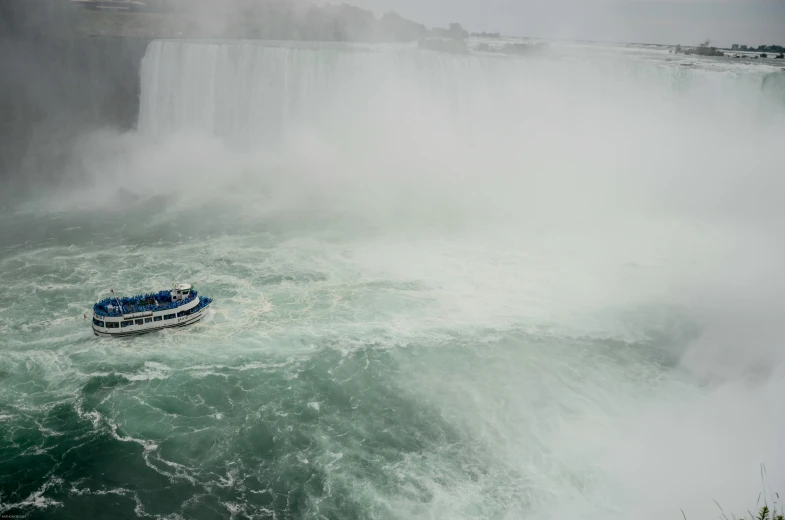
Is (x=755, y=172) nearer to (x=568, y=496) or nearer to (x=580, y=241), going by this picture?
(x=580, y=241)

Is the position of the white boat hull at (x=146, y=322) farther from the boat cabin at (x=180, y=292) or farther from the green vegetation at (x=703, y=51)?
the green vegetation at (x=703, y=51)

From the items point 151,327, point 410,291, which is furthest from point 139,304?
point 410,291

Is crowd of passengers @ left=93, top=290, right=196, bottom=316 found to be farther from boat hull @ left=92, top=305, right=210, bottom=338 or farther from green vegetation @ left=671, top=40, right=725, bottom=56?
green vegetation @ left=671, top=40, right=725, bottom=56

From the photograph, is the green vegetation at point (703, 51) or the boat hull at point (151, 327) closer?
the boat hull at point (151, 327)

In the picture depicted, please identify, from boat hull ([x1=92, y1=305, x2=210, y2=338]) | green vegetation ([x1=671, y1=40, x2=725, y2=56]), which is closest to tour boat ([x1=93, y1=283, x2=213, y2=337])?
boat hull ([x1=92, y1=305, x2=210, y2=338])

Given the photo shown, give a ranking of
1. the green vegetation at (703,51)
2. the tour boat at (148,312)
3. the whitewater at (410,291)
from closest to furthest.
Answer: the whitewater at (410,291), the tour boat at (148,312), the green vegetation at (703,51)

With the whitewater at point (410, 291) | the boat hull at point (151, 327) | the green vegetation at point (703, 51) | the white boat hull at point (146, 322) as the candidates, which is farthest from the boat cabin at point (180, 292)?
the green vegetation at point (703, 51)

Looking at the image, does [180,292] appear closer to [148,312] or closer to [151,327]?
[148,312]

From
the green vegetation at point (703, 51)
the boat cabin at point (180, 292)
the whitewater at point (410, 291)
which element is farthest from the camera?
the green vegetation at point (703, 51)
